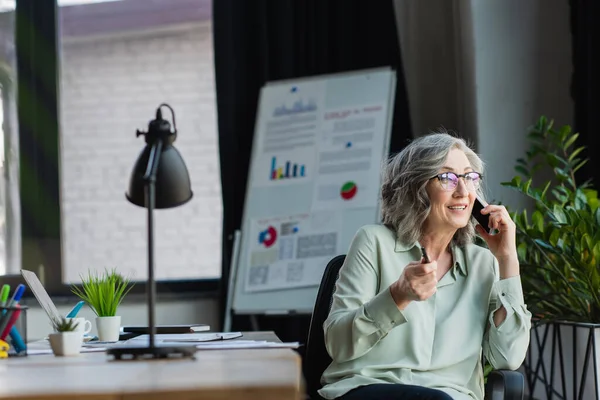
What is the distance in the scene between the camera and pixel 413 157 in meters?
2.28

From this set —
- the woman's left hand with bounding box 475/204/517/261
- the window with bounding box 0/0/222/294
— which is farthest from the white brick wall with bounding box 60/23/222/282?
the woman's left hand with bounding box 475/204/517/261

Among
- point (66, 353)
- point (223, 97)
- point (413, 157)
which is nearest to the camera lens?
point (66, 353)

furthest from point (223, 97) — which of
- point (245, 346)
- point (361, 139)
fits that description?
point (245, 346)

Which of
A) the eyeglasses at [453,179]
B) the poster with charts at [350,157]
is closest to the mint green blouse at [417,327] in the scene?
the eyeglasses at [453,179]

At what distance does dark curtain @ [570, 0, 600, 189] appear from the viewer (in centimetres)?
365

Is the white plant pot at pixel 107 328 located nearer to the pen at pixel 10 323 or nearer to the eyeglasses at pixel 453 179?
the pen at pixel 10 323

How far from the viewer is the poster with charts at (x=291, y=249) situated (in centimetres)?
406

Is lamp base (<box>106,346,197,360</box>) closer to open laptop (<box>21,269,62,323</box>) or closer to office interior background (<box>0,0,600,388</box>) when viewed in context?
open laptop (<box>21,269,62,323</box>)

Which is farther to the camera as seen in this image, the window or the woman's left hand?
the window

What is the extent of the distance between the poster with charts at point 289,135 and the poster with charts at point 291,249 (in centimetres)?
20

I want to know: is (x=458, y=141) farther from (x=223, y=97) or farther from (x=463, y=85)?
(x=223, y=97)

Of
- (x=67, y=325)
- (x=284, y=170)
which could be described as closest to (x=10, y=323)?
(x=67, y=325)

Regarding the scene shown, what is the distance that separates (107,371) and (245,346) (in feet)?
1.49

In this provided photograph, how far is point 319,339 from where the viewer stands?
2.24 m
